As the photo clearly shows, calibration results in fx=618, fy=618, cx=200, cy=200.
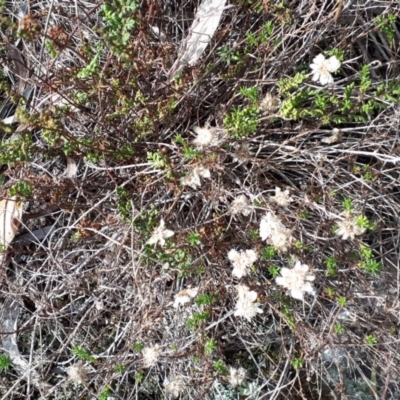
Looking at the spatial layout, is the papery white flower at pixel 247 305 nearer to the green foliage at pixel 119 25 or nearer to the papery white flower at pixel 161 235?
the papery white flower at pixel 161 235

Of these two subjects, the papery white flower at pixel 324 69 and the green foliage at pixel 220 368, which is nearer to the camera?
the papery white flower at pixel 324 69

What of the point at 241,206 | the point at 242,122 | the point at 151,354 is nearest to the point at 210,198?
the point at 241,206

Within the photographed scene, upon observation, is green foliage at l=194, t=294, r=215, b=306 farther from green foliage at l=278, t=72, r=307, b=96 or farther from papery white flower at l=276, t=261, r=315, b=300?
green foliage at l=278, t=72, r=307, b=96

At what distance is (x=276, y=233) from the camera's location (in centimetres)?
112

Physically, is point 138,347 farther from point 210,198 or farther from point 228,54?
point 228,54

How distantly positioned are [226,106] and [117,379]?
698 mm

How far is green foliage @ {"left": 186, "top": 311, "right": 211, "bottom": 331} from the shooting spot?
4.14 ft

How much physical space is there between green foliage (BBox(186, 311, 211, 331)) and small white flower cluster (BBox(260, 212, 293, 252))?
236 mm

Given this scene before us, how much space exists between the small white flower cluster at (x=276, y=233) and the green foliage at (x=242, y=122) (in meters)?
0.16

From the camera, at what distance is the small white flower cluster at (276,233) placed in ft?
3.67

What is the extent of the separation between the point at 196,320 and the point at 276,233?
10.9 inches

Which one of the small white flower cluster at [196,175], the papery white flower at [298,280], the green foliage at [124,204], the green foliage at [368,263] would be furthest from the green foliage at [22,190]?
the green foliage at [368,263]

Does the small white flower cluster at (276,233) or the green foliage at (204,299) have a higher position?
the small white flower cluster at (276,233)

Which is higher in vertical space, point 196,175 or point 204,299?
point 196,175
